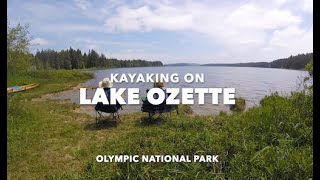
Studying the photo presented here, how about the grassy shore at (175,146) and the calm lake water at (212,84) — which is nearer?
the grassy shore at (175,146)

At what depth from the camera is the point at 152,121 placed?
31.6ft

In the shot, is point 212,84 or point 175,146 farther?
point 212,84

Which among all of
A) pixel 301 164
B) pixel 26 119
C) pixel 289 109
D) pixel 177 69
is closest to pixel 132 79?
pixel 177 69

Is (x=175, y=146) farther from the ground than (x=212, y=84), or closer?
closer

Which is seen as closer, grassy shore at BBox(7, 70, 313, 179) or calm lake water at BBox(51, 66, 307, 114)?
grassy shore at BBox(7, 70, 313, 179)

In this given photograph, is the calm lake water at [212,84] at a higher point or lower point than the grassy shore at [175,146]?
higher

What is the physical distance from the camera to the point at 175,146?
5.92 meters

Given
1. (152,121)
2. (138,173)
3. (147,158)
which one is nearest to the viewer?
(138,173)

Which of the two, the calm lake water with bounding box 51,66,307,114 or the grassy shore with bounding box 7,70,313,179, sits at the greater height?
the calm lake water with bounding box 51,66,307,114

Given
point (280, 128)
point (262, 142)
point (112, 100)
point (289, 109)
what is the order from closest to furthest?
point (262, 142) → point (280, 128) → point (289, 109) → point (112, 100)

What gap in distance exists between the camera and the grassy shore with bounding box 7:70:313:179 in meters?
4.84

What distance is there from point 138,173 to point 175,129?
3181mm

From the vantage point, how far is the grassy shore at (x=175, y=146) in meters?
4.84
